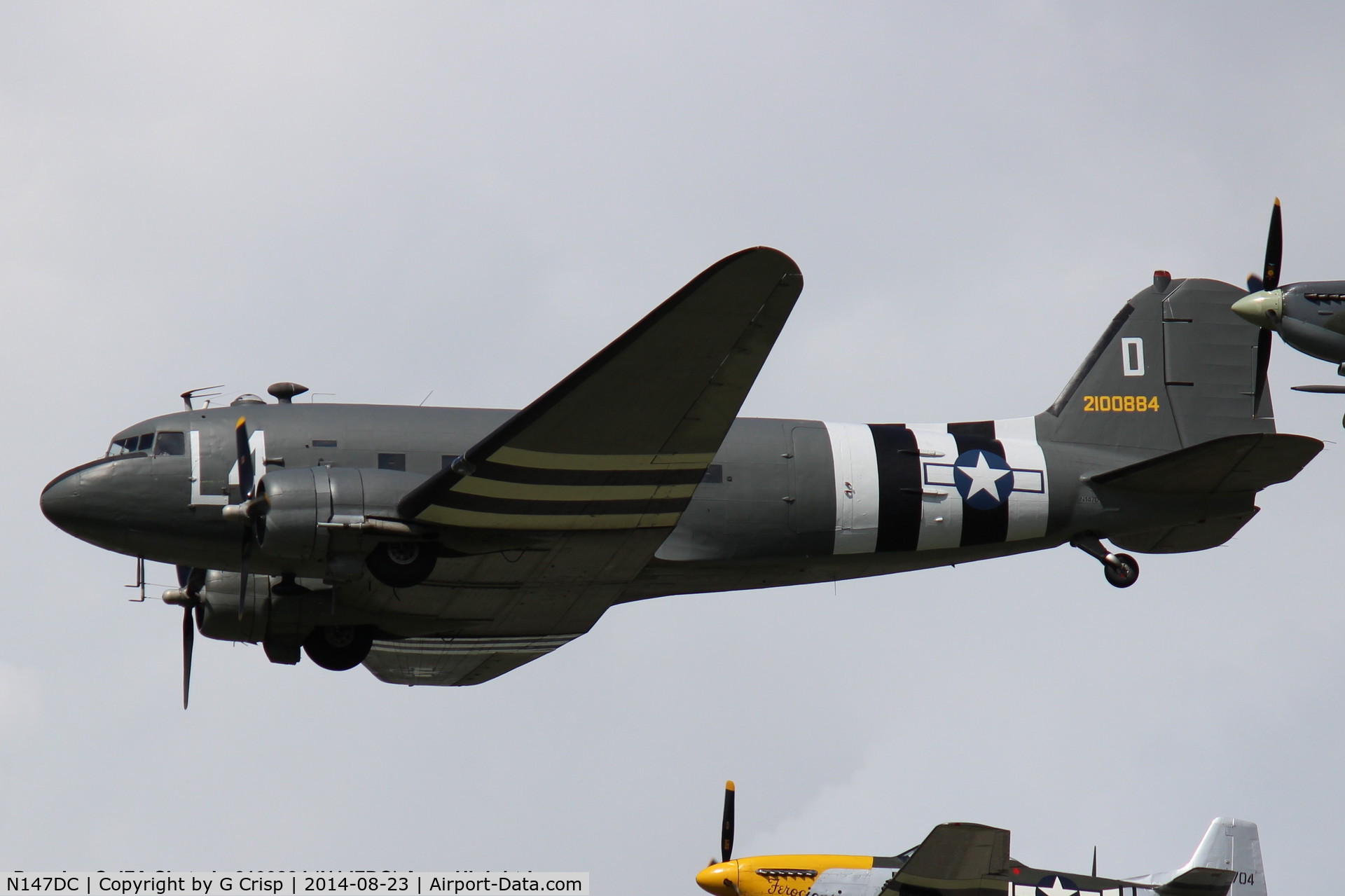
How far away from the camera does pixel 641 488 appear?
1583 cm

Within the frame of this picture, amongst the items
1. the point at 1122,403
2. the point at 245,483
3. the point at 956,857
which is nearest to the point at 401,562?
the point at 245,483

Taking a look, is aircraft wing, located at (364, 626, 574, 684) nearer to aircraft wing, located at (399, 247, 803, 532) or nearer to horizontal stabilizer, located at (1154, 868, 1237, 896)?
aircraft wing, located at (399, 247, 803, 532)

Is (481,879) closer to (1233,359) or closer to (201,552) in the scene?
(201,552)

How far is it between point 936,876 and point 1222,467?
6583 mm

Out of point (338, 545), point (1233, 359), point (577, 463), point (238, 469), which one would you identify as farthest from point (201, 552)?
point (1233, 359)

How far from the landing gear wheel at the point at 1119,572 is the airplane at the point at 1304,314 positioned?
12.1ft

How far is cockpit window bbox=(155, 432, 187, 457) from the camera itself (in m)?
16.1

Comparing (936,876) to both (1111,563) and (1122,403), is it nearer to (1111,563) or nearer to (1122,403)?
(1111,563)

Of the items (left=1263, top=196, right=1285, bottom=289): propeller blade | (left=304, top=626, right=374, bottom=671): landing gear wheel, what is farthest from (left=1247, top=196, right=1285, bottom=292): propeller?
(left=304, top=626, right=374, bottom=671): landing gear wheel

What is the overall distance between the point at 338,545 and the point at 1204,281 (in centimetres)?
1384

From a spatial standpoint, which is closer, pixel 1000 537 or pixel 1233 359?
pixel 1000 537

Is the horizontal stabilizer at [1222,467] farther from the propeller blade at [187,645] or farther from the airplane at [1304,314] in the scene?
the propeller blade at [187,645]

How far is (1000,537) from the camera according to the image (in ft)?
61.0

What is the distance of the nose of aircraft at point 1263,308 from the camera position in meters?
18.9
